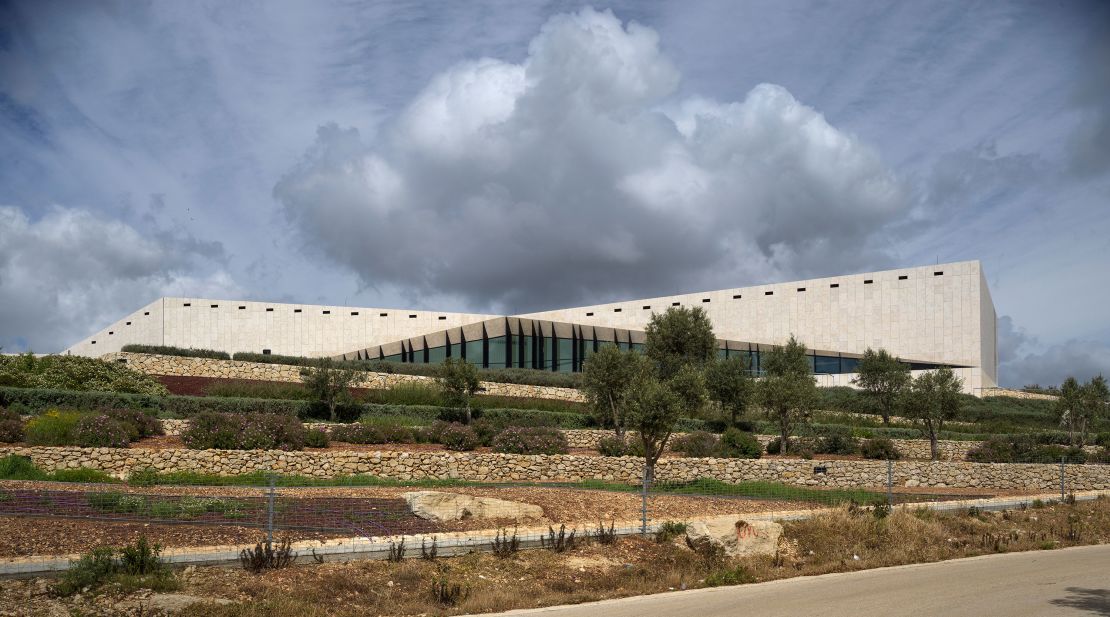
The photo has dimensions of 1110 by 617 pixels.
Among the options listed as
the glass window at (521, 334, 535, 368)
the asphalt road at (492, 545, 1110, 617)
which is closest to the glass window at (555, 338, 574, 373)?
the glass window at (521, 334, 535, 368)

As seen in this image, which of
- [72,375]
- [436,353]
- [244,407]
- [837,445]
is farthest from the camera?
[436,353]

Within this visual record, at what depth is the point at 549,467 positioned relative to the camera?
28.3 m

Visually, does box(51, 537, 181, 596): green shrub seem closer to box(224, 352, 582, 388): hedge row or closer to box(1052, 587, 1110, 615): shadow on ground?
box(1052, 587, 1110, 615): shadow on ground

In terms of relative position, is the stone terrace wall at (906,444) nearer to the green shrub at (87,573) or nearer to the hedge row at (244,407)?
the hedge row at (244,407)

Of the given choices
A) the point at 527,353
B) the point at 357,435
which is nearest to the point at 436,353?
the point at 527,353

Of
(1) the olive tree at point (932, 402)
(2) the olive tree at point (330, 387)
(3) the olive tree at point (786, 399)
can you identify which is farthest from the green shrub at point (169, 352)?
(1) the olive tree at point (932, 402)

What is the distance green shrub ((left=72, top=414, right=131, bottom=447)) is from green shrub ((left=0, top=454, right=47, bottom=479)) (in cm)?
303

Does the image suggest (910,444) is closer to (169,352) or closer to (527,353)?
(527,353)

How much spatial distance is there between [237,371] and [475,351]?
65.7 ft

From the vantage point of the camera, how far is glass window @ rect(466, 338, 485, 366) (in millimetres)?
65125

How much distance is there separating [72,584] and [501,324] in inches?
2153

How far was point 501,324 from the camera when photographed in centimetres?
6512

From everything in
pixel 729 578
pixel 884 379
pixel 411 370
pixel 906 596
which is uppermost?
pixel 411 370

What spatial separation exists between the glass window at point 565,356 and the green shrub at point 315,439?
39.1 m
